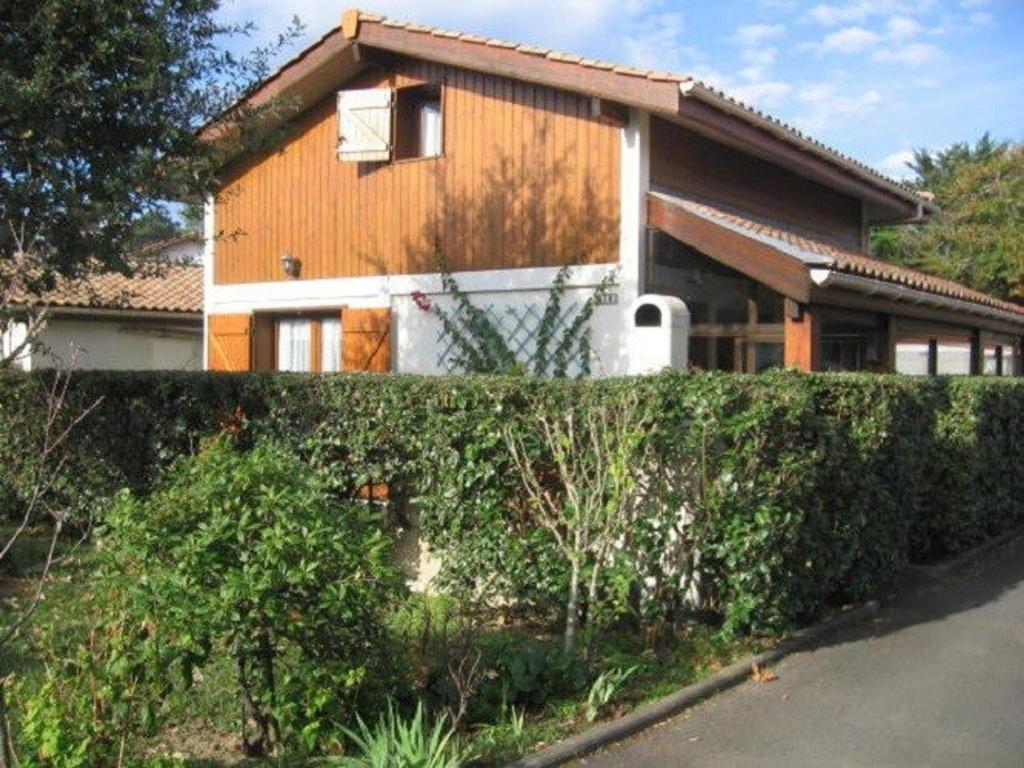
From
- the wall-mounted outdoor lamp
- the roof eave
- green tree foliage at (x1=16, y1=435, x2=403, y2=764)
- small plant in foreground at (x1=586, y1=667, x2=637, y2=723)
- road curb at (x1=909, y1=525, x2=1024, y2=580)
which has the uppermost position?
the roof eave

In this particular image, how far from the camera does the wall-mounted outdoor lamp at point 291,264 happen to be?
45.2 ft

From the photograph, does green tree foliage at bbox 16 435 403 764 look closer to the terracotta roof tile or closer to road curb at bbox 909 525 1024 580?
road curb at bbox 909 525 1024 580

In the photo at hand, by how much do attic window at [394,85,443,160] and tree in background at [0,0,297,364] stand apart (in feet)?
13.2

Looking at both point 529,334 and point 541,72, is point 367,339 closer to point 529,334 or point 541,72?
point 529,334

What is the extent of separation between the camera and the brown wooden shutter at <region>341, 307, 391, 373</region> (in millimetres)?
12789

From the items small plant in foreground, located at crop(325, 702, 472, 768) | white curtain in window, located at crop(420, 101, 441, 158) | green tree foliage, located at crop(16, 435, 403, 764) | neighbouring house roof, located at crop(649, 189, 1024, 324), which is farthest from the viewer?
white curtain in window, located at crop(420, 101, 441, 158)

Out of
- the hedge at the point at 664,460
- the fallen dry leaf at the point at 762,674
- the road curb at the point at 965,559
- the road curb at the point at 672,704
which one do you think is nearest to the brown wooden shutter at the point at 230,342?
the hedge at the point at 664,460

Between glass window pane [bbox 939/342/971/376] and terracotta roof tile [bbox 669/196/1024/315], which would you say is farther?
glass window pane [bbox 939/342/971/376]

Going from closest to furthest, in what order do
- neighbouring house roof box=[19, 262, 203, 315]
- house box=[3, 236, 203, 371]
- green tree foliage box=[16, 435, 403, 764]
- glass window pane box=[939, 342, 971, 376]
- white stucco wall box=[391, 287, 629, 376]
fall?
1. green tree foliage box=[16, 435, 403, 764]
2. white stucco wall box=[391, 287, 629, 376]
3. neighbouring house roof box=[19, 262, 203, 315]
4. house box=[3, 236, 203, 371]
5. glass window pane box=[939, 342, 971, 376]

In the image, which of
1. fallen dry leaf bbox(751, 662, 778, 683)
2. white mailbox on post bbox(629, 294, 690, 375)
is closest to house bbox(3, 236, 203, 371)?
white mailbox on post bbox(629, 294, 690, 375)

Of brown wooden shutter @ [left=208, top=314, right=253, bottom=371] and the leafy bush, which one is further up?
brown wooden shutter @ [left=208, top=314, right=253, bottom=371]

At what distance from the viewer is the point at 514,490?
711cm

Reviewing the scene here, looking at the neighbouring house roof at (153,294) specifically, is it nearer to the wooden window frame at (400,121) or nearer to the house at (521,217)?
the house at (521,217)

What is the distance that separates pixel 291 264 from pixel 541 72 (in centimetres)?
447
